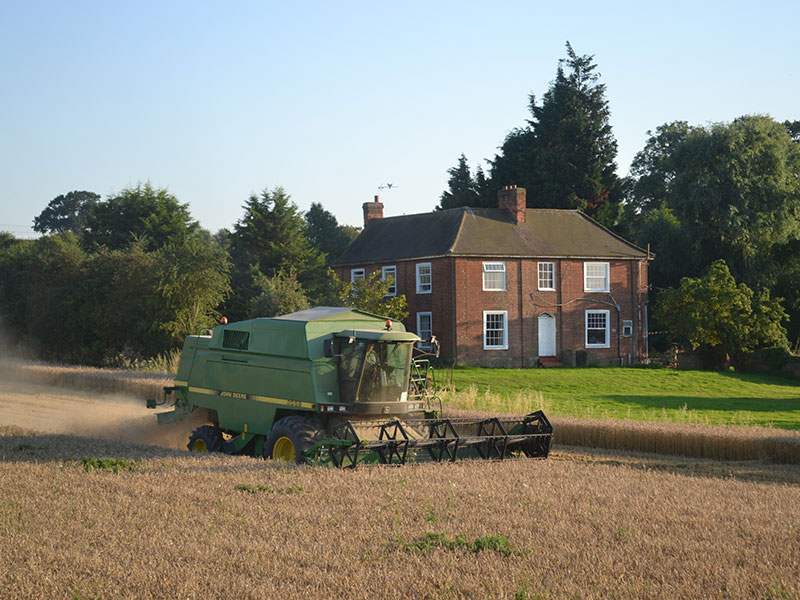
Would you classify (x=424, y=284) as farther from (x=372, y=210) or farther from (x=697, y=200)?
(x=697, y=200)

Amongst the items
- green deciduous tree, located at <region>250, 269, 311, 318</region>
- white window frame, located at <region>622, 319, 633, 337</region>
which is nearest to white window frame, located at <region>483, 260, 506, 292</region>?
white window frame, located at <region>622, 319, 633, 337</region>

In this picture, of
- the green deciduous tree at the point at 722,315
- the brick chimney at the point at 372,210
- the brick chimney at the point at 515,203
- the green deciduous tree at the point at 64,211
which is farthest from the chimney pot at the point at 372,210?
the green deciduous tree at the point at 64,211

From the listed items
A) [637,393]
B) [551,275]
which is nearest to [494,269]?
[551,275]

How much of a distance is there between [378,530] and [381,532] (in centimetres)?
6

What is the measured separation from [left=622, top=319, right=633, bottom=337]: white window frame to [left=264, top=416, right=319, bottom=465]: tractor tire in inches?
1339

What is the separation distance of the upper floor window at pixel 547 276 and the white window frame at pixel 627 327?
179 inches

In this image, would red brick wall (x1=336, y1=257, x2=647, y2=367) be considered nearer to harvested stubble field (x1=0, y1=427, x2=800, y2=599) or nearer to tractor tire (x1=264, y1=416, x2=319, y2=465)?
tractor tire (x1=264, y1=416, x2=319, y2=465)

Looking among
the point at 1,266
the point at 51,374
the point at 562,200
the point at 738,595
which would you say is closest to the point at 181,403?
the point at 738,595

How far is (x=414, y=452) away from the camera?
1590cm

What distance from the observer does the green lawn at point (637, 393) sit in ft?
87.1

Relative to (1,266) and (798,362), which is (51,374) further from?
(798,362)

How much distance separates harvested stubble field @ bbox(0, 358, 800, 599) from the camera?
7590mm

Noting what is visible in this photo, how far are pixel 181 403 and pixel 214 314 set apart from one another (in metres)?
24.7

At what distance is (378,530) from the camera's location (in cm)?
962
